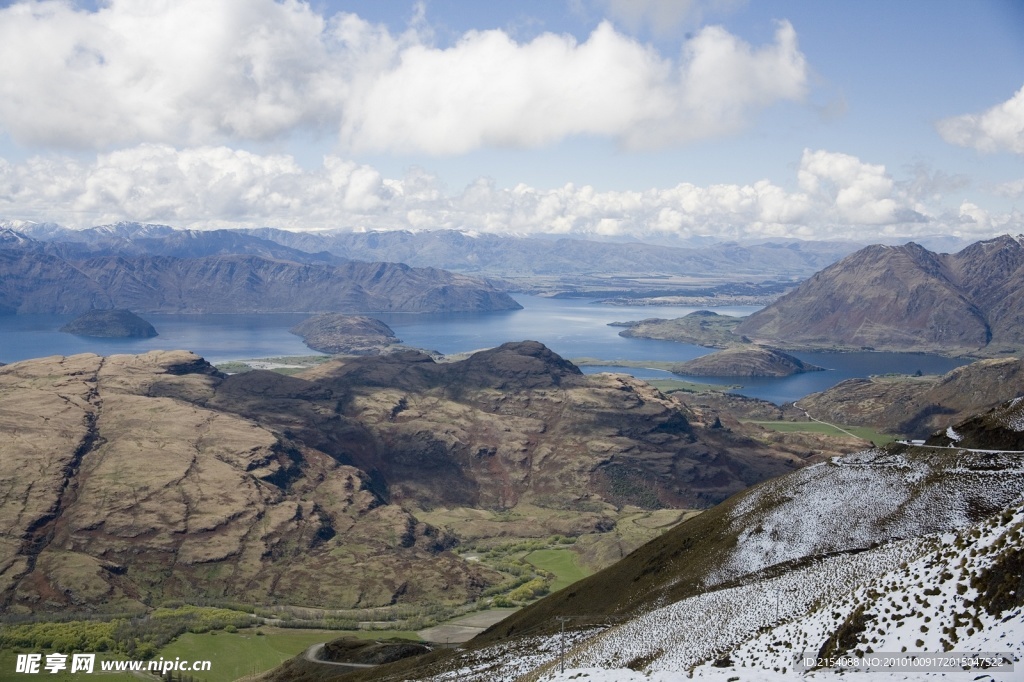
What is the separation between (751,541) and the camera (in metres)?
71.8

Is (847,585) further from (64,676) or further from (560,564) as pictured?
(560,564)

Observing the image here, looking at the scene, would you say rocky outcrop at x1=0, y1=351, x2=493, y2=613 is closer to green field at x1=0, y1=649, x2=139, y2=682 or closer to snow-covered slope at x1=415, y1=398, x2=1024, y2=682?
green field at x1=0, y1=649, x2=139, y2=682

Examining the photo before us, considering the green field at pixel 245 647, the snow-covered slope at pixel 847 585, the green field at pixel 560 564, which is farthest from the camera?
the green field at pixel 560 564

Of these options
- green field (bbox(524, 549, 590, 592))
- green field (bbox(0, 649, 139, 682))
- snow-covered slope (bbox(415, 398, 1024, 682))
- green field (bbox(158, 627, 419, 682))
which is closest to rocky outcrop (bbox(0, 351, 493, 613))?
green field (bbox(524, 549, 590, 592))

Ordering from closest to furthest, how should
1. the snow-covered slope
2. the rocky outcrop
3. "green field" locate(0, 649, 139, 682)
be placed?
the snow-covered slope
"green field" locate(0, 649, 139, 682)
the rocky outcrop

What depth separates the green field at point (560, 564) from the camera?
6452 inches

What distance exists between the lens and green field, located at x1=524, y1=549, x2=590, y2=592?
538ft

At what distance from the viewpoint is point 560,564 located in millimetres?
174875

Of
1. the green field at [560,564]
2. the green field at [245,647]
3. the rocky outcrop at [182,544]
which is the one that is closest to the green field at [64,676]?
the green field at [245,647]

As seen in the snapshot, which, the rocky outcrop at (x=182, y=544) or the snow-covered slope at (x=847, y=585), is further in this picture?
the rocky outcrop at (x=182, y=544)

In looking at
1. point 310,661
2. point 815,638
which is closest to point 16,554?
point 310,661

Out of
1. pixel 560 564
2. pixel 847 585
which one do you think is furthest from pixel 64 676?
pixel 847 585

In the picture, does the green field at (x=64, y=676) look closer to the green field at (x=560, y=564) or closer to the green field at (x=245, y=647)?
the green field at (x=245, y=647)

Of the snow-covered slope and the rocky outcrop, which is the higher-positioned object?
the snow-covered slope
